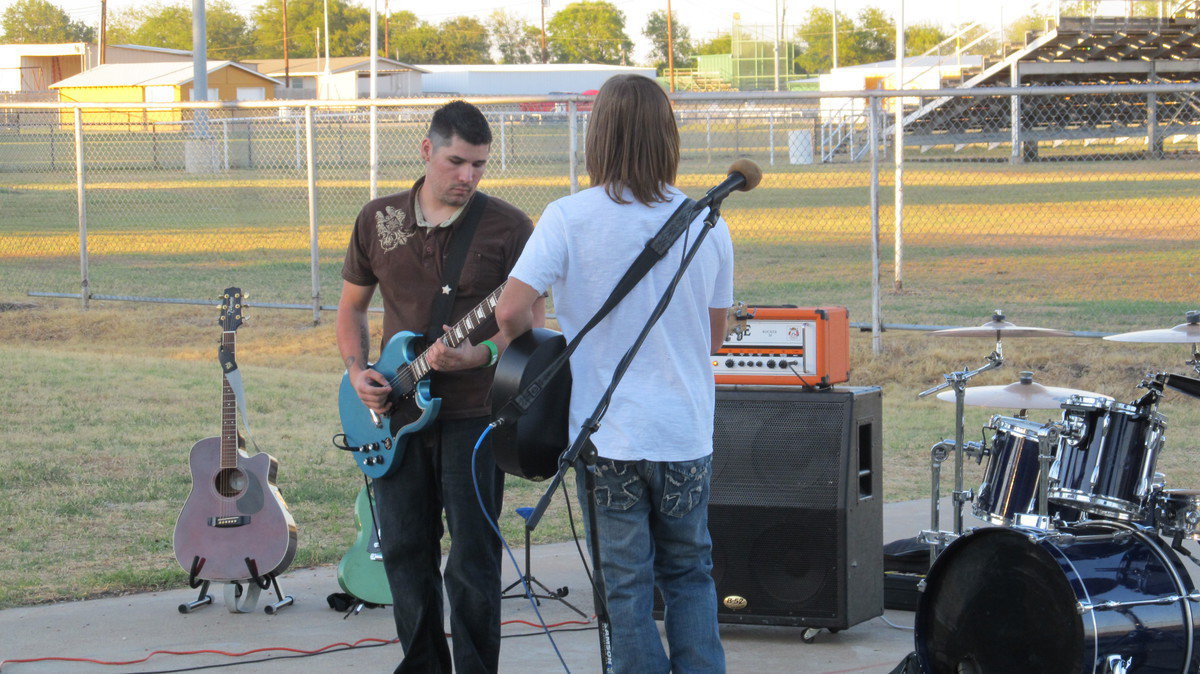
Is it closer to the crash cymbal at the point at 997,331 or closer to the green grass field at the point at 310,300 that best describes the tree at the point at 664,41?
the green grass field at the point at 310,300

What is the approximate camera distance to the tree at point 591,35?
352 ft

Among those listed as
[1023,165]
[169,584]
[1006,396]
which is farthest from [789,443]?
[1023,165]

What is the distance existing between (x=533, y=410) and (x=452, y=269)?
3.34 ft

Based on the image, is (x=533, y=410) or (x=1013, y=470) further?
(x=1013, y=470)

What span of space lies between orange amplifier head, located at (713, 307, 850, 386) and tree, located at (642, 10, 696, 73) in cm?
10023

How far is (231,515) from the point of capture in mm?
5254

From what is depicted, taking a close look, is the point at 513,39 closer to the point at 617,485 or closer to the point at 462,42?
the point at 462,42

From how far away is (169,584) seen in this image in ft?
18.5

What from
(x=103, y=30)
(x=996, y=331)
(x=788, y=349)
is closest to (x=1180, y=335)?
(x=996, y=331)

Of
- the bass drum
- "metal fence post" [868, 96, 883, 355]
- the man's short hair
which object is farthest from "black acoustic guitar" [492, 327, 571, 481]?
"metal fence post" [868, 96, 883, 355]

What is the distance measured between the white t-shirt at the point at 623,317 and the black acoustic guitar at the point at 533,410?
47 millimetres

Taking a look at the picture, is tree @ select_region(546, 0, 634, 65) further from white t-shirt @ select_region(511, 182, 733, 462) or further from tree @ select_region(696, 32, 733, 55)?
white t-shirt @ select_region(511, 182, 733, 462)

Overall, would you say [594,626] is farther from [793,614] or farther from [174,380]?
[174,380]

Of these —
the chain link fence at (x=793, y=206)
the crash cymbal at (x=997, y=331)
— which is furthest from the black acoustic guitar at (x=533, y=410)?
the chain link fence at (x=793, y=206)
